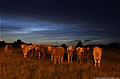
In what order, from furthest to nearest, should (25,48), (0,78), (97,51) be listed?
(25,48), (97,51), (0,78)

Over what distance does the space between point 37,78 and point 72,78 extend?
2.08m

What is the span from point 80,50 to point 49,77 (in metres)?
9.97

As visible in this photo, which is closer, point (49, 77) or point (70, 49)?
point (49, 77)

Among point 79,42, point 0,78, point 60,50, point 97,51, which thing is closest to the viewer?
point 0,78

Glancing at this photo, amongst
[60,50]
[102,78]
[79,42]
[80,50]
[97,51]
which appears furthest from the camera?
[79,42]

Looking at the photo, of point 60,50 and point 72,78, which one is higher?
point 60,50

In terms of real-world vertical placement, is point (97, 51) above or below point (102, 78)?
above

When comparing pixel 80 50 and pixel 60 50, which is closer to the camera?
pixel 60 50

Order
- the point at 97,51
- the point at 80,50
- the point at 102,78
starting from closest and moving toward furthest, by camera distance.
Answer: the point at 102,78 < the point at 97,51 < the point at 80,50

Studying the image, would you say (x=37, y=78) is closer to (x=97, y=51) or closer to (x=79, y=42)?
(x=97, y=51)

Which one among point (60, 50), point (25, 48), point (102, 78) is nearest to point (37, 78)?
point (102, 78)

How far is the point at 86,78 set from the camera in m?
8.86

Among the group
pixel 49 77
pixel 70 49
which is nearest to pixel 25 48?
pixel 70 49

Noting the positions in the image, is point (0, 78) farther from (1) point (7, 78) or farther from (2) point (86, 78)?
(2) point (86, 78)
